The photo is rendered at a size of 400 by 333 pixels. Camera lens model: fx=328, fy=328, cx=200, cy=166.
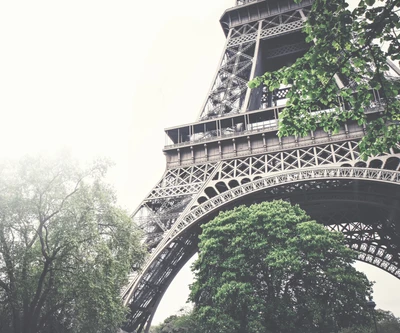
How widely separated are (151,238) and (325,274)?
10404mm

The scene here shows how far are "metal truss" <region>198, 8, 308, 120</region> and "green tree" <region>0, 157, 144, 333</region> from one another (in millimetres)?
14217

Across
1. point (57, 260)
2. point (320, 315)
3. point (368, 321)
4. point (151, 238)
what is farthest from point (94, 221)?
point (368, 321)

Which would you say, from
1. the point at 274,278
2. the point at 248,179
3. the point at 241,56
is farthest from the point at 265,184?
the point at 241,56

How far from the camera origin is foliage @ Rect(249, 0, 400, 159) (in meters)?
6.30

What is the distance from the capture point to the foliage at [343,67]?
630 centimetres

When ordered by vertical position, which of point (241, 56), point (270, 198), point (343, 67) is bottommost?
point (343, 67)

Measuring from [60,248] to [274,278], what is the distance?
977 cm

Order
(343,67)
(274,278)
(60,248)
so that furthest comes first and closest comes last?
1. (274,278)
2. (60,248)
3. (343,67)

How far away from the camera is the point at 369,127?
23.5ft

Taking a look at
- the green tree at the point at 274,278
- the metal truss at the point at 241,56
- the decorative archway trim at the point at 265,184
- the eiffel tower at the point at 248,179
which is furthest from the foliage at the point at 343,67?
the metal truss at the point at 241,56

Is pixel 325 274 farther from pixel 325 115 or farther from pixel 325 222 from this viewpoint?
pixel 325 222

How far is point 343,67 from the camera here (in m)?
6.96

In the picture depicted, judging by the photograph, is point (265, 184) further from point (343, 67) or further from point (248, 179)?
point (343, 67)

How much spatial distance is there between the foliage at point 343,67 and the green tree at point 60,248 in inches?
370
